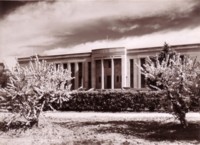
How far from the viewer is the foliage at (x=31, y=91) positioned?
7.32 meters

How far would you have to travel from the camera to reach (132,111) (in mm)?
12359

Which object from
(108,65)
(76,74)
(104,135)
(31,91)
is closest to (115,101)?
(31,91)

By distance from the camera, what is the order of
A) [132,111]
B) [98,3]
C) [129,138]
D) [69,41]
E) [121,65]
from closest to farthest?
[129,138]
[98,3]
[69,41]
[132,111]
[121,65]

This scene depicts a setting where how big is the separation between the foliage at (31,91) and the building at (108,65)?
57.1ft

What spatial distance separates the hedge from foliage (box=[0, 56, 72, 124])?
4648 millimetres

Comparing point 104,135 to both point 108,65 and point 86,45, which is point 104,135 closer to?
point 86,45

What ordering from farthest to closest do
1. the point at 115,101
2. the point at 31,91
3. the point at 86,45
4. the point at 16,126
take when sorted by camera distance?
the point at 115,101 → the point at 86,45 → the point at 16,126 → the point at 31,91

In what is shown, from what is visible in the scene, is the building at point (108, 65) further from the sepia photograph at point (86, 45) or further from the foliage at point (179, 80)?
the foliage at point (179, 80)

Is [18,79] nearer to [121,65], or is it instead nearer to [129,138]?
[129,138]

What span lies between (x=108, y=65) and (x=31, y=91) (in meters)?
20.5

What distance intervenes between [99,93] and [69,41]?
4.59 m

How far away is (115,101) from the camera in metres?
12.5

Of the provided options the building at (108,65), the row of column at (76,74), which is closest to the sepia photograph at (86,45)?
the building at (108,65)

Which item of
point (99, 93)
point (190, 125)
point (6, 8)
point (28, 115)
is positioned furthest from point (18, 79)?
point (99, 93)
